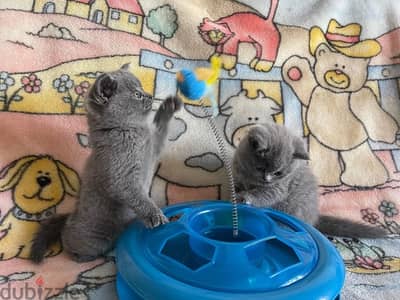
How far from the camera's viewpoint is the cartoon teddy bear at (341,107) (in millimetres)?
1556

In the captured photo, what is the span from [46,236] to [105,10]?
721 millimetres

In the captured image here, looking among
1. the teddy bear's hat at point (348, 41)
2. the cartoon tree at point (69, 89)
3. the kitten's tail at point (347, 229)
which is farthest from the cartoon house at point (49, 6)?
the kitten's tail at point (347, 229)

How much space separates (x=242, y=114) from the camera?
1527 mm

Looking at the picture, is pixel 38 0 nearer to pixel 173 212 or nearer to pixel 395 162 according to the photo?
pixel 173 212

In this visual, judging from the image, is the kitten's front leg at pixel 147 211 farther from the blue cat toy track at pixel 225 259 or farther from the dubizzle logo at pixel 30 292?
the dubizzle logo at pixel 30 292

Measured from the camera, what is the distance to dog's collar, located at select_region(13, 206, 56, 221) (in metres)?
1.29

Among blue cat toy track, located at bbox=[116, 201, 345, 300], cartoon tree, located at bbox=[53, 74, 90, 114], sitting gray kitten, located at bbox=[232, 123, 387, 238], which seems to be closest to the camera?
blue cat toy track, located at bbox=[116, 201, 345, 300]

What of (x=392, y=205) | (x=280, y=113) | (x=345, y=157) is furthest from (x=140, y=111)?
(x=392, y=205)

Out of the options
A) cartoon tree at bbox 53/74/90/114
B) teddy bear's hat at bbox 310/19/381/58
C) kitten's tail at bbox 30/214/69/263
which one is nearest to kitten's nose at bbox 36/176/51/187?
kitten's tail at bbox 30/214/69/263

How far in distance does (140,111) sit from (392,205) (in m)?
0.88

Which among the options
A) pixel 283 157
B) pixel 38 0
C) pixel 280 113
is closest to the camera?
pixel 283 157

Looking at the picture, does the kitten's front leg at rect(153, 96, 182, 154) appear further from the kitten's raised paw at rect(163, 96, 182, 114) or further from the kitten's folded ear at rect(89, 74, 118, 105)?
the kitten's folded ear at rect(89, 74, 118, 105)

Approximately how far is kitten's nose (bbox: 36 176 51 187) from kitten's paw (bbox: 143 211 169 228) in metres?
0.38

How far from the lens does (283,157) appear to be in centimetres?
129
